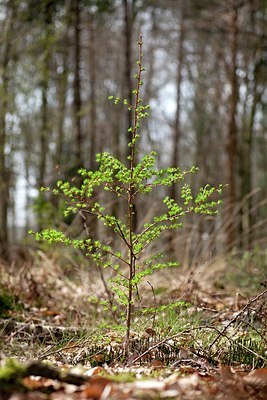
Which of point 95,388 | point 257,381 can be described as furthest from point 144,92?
point 95,388

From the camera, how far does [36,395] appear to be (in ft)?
6.12

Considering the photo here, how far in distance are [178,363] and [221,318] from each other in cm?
150

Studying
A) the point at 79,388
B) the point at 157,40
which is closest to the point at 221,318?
the point at 79,388

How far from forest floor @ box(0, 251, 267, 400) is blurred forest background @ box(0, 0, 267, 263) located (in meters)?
1.34

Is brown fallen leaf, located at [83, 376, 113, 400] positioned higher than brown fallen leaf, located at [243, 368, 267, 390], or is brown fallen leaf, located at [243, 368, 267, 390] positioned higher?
brown fallen leaf, located at [83, 376, 113, 400]

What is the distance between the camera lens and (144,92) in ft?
68.0

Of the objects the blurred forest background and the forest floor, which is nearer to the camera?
the forest floor

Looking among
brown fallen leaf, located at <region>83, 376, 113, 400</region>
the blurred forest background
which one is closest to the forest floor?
brown fallen leaf, located at <region>83, 376, 113, 400</region>

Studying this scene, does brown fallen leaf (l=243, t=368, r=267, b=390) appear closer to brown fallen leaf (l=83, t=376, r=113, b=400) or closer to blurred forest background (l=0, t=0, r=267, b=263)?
brown fallen leaf (l=83, t=376, r=113, b=400)

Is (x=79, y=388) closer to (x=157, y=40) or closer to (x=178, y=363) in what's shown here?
(x=178, y=363)

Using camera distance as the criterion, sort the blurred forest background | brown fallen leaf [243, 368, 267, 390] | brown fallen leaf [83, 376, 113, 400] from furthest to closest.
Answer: the blurred forest background < brown fallen leaf [243, 368, 267, 390] < brown fallen leaf [83, 376, 113, 400]

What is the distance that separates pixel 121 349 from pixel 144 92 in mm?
18277

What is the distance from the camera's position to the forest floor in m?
2.01

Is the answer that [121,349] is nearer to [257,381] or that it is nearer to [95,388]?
[257,381]
